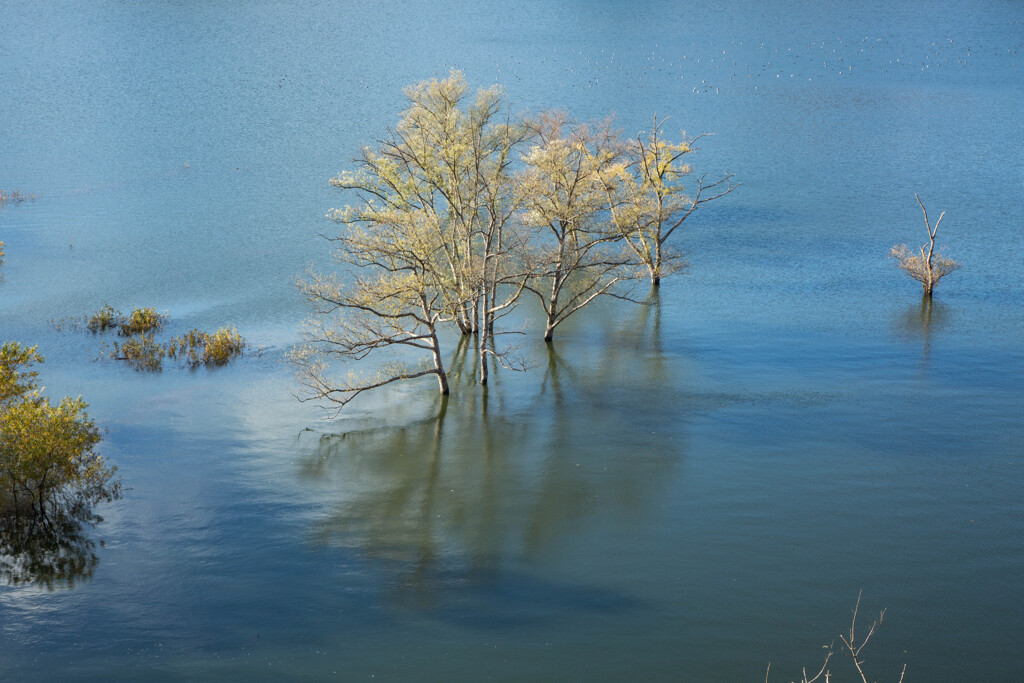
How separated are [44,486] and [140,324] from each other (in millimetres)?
17452

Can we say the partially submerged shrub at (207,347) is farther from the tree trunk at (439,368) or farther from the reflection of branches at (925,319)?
the reflection of branches at (925,319)

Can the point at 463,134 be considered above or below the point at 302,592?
above

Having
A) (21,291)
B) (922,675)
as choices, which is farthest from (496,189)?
(21,291)

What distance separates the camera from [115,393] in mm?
38094

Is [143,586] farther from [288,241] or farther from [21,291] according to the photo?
[288,241]

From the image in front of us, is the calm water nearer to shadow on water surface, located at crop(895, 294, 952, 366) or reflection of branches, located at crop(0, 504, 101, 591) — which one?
shadow on water surface, located at crop(895, 294, 952, 366)

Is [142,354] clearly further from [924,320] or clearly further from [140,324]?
[924,320]

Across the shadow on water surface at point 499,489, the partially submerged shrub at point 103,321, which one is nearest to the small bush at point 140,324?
the partially submerged shrub at point 103,321

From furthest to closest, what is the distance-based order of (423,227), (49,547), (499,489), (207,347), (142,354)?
(207,347)
(142,354)
(423,227)
(499,489)
(49,547)

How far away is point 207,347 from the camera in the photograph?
4206 cm

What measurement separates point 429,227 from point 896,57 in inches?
3874

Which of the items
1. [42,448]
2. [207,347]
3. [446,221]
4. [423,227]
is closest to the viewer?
[42,448]

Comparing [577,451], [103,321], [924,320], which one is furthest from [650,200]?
[103,321]

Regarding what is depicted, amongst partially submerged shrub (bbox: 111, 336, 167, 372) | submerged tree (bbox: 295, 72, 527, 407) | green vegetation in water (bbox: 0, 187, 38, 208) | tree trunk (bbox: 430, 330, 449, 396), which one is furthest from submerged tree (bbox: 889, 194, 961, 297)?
green vegetation in water (bbox: 0, 187, 38, 208)
